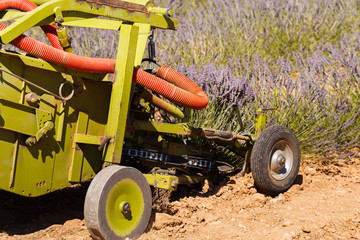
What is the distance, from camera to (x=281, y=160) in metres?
5.52

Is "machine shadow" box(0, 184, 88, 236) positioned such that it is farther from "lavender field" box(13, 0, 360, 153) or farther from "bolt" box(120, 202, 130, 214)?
"lavender field" box(13, 0, 360, 153)

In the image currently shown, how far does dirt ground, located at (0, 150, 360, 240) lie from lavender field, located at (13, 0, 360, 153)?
2.22ft

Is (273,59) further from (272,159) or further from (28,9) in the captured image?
(28,9)

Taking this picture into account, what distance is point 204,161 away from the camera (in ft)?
17.8

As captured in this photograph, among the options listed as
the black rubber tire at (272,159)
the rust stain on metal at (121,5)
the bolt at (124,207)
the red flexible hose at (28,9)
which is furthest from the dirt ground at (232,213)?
the rust stain on metal at (121,5)

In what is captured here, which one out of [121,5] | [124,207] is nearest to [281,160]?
[124,207]

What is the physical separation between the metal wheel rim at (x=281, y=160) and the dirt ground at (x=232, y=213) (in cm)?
21

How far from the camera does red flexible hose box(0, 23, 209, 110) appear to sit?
4055mm

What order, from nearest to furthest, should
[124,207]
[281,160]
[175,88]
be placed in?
[124,207]
[175,88]
[281,160]

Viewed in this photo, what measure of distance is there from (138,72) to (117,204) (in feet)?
3.47

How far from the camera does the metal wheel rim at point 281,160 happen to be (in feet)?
18.1

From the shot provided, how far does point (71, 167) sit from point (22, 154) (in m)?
0.48

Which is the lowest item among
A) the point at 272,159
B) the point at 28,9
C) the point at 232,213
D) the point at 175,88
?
the point at 232,213

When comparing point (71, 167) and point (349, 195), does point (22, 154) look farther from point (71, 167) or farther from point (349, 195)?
point (349, 195)
